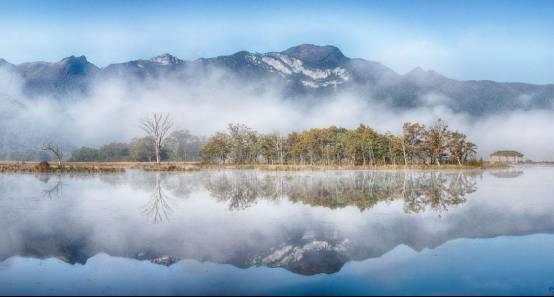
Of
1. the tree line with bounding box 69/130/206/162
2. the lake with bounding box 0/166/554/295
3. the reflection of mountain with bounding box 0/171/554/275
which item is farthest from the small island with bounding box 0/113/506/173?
the lake with bounding box 0/166/554/295

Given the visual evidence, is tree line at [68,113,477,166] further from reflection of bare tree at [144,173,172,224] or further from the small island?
reflection of bare tree at [144,173,172,224]

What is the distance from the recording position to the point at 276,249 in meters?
12.6

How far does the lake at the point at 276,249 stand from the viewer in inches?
375

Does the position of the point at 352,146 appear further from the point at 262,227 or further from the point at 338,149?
the point at 262,227

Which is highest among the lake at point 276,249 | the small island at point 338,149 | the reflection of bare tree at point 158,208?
the small island at point 338,149

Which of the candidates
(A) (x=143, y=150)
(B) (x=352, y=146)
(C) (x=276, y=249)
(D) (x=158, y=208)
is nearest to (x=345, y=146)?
(B) (x=352, y=146)

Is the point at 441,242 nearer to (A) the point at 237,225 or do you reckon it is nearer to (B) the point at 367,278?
(B) the point at 367,278

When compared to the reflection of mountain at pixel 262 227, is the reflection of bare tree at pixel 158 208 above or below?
above

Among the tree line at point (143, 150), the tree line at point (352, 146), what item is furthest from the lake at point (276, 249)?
the tree line at point (143, 150)

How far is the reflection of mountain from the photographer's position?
12297 mm

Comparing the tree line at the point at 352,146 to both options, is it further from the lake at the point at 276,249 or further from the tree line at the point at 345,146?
the lake at the point at 276,249

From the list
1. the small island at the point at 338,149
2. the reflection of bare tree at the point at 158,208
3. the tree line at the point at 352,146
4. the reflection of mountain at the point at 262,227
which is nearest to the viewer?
the reflection of mountain at the point at 262,227

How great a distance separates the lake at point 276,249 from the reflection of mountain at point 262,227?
49 millimetres

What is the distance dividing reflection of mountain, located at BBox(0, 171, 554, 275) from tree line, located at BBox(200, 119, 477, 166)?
74574 millimetres
